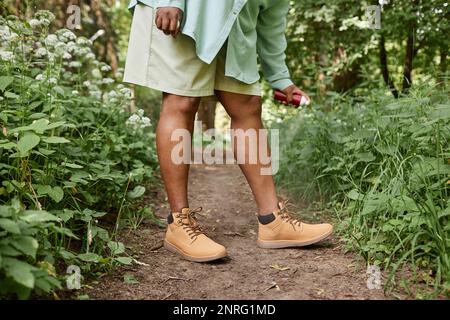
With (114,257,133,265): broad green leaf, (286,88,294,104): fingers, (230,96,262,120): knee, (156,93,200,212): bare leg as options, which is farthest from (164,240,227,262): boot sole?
(286,88,294,104): fingers

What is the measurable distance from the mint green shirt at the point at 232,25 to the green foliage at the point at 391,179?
64 cm

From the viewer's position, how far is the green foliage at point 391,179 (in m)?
1.78

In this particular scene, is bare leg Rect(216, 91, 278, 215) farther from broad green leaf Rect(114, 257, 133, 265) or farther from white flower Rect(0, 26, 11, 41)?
white flower Rect(0, 26, 11, 41)

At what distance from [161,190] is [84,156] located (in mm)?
949

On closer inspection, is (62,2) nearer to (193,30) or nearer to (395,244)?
(193,30)

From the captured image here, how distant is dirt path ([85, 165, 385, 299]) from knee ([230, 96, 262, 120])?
635mm

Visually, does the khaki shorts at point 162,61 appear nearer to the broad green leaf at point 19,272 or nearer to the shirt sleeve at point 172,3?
the shirt sleeve at point 172,3

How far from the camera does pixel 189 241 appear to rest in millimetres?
2055

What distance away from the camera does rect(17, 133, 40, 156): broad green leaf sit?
67.9 inches

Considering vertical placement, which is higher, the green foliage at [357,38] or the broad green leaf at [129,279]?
the green foliage at [357,38]

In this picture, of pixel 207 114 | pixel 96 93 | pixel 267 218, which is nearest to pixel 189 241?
pixel 267 218

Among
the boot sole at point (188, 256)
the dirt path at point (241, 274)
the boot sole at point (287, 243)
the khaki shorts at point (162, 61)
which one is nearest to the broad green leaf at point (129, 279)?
the dirt path at point (241, 274)

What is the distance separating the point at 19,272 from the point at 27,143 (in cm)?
63
